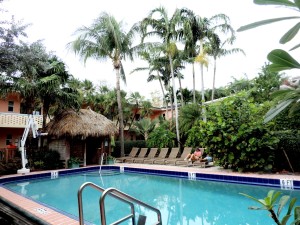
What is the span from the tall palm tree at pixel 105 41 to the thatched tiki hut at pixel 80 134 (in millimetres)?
3289

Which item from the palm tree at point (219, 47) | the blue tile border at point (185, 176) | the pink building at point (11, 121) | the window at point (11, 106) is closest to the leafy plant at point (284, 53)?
the blue tile border at point (185, 176)

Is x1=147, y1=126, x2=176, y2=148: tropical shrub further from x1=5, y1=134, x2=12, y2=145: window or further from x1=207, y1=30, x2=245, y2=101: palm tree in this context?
x1=5, y1=134, x2=12, y2=145: window

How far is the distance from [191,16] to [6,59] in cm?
1223

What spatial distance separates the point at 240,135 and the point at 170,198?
4038mm

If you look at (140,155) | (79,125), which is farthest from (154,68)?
(79,125)

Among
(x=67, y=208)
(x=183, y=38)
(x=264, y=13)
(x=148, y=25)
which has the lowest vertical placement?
(x=67, y=208)

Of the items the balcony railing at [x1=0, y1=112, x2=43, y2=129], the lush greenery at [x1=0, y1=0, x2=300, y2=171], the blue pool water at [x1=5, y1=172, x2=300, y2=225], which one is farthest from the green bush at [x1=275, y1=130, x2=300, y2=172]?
the balcony railing at [x1=0, y1=112, x2=43, y2=129]

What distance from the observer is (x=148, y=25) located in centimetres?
1681

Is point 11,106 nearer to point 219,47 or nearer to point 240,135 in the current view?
point 219,47

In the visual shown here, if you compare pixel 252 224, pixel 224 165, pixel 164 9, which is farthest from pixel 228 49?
pixel 252 224

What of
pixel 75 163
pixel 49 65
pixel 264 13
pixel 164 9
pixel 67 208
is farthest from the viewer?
pixel 164 9

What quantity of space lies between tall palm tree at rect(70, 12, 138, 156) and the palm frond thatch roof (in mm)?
3057

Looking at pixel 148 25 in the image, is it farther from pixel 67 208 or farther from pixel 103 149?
pixel 67 208

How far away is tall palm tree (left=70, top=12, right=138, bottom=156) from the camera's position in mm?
16125
